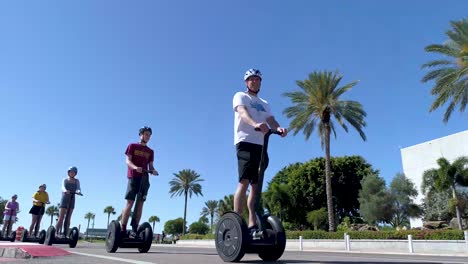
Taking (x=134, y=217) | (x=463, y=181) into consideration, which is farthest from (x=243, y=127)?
(x=463, y=181)

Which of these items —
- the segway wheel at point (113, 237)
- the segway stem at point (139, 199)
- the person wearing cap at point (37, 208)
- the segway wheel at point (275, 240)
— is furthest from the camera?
the person wearing cap at point (37, 208)

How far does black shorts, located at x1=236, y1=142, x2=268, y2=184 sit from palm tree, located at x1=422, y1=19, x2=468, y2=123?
21.6 meters

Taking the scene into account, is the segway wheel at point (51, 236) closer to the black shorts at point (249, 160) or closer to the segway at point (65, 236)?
the segway at point (65, 236)

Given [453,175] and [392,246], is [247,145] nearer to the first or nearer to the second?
[392,246]

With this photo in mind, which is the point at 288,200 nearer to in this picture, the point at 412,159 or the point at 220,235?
the point at 412,159

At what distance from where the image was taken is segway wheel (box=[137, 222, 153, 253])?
6.16 metres

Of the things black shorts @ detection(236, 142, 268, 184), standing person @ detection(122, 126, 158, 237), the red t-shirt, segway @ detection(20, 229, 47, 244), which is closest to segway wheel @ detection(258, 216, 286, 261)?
black shorts @ detection(236, 142, 268, 184)

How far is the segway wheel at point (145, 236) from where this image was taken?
616cm

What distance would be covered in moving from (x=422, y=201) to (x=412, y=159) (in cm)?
703

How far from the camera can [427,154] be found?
47.0m

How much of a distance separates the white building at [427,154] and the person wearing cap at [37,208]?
142 feet

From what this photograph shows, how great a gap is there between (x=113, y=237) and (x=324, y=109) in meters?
26.4

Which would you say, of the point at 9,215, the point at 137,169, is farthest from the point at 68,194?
the point at 9,215

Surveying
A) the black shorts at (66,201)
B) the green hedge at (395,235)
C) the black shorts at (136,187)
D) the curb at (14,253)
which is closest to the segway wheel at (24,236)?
the black shorts at (66,201)
